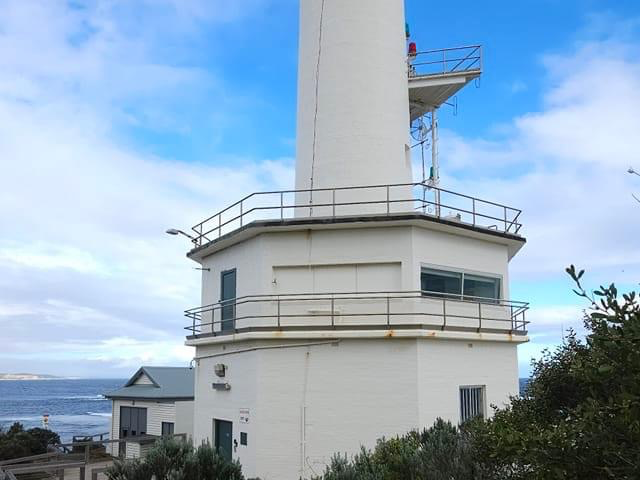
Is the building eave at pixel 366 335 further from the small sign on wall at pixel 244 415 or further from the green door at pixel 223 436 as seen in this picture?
the green door at pixel 223 436

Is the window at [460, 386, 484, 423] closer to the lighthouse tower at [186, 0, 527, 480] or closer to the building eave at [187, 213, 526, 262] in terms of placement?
the lighthouse tower at [186, 0, 527, 480]

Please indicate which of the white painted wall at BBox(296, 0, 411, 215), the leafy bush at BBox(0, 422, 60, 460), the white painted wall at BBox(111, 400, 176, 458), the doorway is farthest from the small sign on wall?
the leafy bush at BBox(0, 422, 60, 460)

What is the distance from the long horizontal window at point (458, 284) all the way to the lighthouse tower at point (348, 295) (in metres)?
0.05

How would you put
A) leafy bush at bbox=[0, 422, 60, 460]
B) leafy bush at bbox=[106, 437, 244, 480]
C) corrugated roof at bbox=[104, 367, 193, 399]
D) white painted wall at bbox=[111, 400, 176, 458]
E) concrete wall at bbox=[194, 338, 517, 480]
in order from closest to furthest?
leafy bush at bbox=[106, 437, 244, 480], concrete wall at bbox=[194, 338, 517, 480], white painted wall at bbox=[111, 400, 176, 458], leafy bush at bbox=[0, 422, 60, 460], corrugated roof at bbox=[104, 367, 193, 399]

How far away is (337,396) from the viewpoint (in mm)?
14922

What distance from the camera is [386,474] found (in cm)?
1025

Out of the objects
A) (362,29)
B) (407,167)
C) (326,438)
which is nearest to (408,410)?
(326,438)

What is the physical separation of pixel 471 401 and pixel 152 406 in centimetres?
1551

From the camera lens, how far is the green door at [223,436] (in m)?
16.4

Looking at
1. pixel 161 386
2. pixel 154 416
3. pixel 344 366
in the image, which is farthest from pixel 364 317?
pixel 161 386

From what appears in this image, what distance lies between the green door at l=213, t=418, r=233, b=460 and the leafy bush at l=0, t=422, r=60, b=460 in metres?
12.1

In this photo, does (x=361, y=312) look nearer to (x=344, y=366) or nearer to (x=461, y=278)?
(x=344, y=366)

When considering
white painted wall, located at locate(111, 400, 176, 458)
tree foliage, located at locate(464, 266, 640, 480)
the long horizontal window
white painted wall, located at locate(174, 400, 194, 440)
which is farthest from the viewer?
white painted wall, located at locate(111, 400, 176, 458)

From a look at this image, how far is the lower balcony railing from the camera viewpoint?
15195 mm
